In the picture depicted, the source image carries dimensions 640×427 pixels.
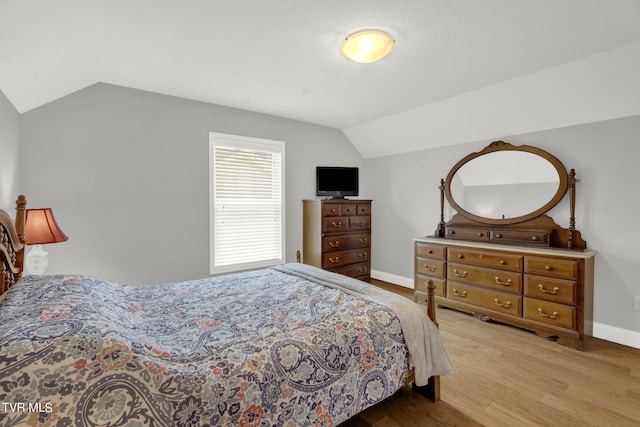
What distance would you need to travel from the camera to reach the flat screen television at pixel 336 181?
435 centimetres

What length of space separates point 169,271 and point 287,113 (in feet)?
7.94

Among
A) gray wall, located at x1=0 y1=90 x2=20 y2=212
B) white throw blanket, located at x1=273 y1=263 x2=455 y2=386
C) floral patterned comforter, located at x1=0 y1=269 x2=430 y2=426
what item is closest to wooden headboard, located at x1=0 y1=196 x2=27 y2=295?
floral patterned comforter, located at x1=0 y1=269 x2=430 y2=426

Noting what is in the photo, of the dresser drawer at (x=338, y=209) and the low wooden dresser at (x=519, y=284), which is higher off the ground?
the dresser drawer at (x=338, y=209)

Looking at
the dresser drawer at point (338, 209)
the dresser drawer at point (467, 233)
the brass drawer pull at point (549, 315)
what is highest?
the dresser drawer at point (338, 209)

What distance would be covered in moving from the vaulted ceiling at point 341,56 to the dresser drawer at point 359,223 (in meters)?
1.56

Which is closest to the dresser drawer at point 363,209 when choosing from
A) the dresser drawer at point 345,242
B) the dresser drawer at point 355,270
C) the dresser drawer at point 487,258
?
the dresser drawer at point 345,242

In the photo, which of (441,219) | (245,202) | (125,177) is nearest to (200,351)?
(125,177)

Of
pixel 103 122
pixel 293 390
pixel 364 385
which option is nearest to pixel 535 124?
pixel 364 385

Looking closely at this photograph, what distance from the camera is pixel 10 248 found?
1.72 metres

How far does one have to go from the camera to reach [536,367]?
2340mm

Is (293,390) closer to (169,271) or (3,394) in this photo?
(3,394)

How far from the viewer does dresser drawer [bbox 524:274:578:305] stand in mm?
2662

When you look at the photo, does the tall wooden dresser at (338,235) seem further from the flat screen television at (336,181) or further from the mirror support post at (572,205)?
the mirror support post at (572,205)

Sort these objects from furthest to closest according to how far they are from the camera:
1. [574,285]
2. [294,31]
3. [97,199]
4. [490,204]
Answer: [490,204], [97,199], [574,285], [294,31]
